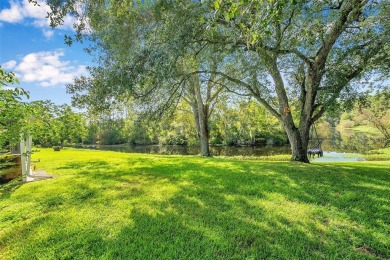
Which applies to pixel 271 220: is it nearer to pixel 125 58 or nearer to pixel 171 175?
pixel 171 175

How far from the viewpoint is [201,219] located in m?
3.58

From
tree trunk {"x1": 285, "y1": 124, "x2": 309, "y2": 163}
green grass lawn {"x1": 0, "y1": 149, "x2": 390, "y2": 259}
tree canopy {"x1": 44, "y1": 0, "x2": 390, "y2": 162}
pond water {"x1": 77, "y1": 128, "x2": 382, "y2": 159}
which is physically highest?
tree canopy {"x1": 44, "y1": 0, "x2": 390, "y2": 162}

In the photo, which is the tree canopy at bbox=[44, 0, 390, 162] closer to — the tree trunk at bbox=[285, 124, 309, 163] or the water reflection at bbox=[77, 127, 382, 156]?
the tree trunk at bbox=[285, 124, 309, 163]

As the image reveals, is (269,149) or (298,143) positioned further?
(269,149)

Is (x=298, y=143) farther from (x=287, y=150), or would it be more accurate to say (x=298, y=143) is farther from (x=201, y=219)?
(x=287, y=150)

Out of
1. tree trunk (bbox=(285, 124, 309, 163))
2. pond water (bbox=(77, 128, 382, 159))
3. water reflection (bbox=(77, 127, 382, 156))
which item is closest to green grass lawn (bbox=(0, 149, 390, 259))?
tree trunk (bbox=(285, 124, 309, 163))

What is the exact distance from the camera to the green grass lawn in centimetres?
277

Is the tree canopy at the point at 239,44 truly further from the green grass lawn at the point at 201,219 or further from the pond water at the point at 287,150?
the pond water at the point at 287,150

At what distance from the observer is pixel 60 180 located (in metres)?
6.52

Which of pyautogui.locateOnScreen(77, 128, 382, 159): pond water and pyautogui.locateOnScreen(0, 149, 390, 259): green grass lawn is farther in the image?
pyautogui.locateOnScreen(77, 128, 382, 159): pond water

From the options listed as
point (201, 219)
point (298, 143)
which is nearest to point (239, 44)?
point (298, 143)

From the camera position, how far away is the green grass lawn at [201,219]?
277cm

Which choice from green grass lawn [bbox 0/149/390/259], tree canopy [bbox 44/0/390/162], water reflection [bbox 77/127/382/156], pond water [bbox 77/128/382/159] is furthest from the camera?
water reflection [bbox 77/127/382/156]

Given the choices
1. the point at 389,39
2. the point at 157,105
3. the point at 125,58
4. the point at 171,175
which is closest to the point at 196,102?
the point at 157,105
